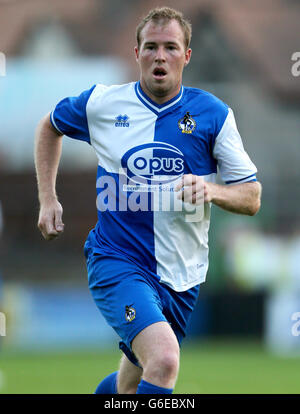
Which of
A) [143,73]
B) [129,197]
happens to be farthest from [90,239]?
[143,73]

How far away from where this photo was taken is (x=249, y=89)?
3212 centimetres

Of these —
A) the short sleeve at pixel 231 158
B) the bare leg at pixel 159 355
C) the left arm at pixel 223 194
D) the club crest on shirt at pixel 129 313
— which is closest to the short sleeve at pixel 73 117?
the short sleeve at pixel 231 158

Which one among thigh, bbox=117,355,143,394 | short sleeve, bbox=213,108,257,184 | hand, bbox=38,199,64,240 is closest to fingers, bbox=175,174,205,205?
short sleeve, bbox=213,108,257,184

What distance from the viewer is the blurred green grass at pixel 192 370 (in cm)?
1235

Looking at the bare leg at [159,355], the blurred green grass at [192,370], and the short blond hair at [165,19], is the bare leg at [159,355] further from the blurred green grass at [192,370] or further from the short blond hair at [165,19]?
the blurred green grass at [192,370]

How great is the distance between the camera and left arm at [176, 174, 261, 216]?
5113mm

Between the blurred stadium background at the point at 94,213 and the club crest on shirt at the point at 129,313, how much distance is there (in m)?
6.49

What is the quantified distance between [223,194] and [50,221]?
1234 millimetres

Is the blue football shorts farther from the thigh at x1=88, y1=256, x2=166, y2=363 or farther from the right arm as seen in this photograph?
the right arm

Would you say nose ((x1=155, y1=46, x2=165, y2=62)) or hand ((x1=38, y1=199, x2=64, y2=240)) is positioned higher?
nose ((x1=155, y1=46, x2=165, y2=62))

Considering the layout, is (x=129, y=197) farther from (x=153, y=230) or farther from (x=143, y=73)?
(x=143, y=73)

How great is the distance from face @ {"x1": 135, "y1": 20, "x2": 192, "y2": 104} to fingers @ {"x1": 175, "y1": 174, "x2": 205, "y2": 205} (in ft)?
3.38
